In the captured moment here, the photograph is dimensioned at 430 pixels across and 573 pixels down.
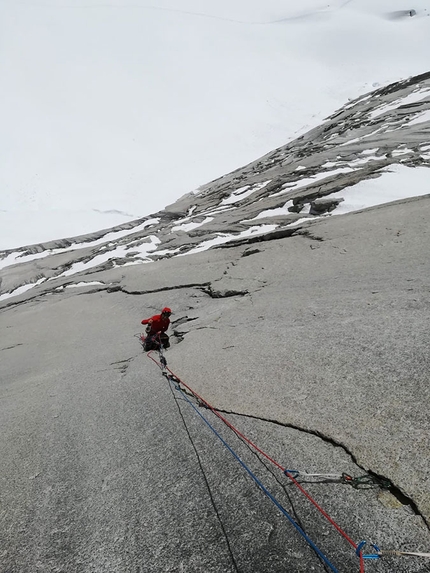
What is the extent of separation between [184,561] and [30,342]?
11.5 m

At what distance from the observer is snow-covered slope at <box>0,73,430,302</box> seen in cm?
1647

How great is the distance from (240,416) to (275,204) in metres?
16.3

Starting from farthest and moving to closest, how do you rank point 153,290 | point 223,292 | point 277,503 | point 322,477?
point 153,290
point 223,292
point 322,477
point 277,503

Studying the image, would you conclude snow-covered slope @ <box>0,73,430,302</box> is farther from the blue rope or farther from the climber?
the blue rope

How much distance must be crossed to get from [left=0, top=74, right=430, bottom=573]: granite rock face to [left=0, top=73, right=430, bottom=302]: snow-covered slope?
3.63 m

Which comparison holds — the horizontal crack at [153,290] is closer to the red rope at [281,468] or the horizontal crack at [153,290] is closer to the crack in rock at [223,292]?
the crack in rock at [223,292]

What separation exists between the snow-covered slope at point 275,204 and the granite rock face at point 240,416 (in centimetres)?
363

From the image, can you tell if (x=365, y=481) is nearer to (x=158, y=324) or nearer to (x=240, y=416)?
(x=240, y=416)

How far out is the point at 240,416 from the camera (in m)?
4.69

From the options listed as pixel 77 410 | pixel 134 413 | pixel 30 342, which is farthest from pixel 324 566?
pixel 30 342

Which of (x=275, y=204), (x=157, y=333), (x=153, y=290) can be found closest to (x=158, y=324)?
(x=157, y=333)

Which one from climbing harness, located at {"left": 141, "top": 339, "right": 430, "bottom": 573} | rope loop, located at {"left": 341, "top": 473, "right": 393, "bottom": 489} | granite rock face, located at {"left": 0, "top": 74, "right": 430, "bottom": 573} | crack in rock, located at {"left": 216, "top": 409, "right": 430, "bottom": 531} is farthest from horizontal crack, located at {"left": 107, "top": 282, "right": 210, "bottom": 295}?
rope loop, located at {"left": 341, "top": 473, "right": 393, "bottom": 489}

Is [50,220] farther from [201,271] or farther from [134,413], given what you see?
[134,413]

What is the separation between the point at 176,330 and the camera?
31.7 feet
